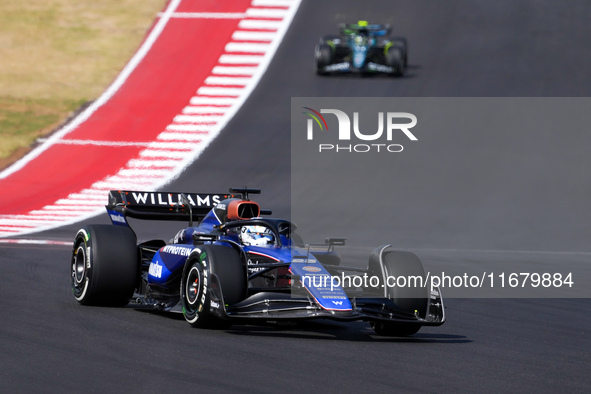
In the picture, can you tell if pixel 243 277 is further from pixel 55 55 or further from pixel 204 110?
pixel 55 55

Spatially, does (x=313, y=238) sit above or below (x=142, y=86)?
below

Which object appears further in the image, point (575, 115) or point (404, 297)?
point (575, 115)

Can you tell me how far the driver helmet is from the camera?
9695mm

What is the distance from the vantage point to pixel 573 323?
34.0 feet

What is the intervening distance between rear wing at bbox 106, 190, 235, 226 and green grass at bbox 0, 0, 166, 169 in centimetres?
1294

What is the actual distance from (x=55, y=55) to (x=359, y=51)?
944 centimetres

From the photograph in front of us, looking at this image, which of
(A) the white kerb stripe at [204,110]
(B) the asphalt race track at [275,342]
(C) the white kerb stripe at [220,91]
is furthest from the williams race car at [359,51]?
(B) the asphalt race track at [275,342]

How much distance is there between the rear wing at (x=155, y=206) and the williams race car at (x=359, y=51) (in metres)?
16.2

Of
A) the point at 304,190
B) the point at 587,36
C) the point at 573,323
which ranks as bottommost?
the point at 573,323

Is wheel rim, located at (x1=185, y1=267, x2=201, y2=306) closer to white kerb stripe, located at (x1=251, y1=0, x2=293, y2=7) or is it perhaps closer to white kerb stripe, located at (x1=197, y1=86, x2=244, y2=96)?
white kerb stripe, located at (x1=197, y1=86, x2=244, y2=96)

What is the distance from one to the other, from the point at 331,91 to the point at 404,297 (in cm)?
1808

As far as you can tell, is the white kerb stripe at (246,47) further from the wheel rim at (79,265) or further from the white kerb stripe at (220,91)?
the wheel rim at (79,265)

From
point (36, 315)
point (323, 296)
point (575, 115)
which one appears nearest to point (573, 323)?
point (323, 296)

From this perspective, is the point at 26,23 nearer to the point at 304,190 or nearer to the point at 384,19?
the point at 384,19
